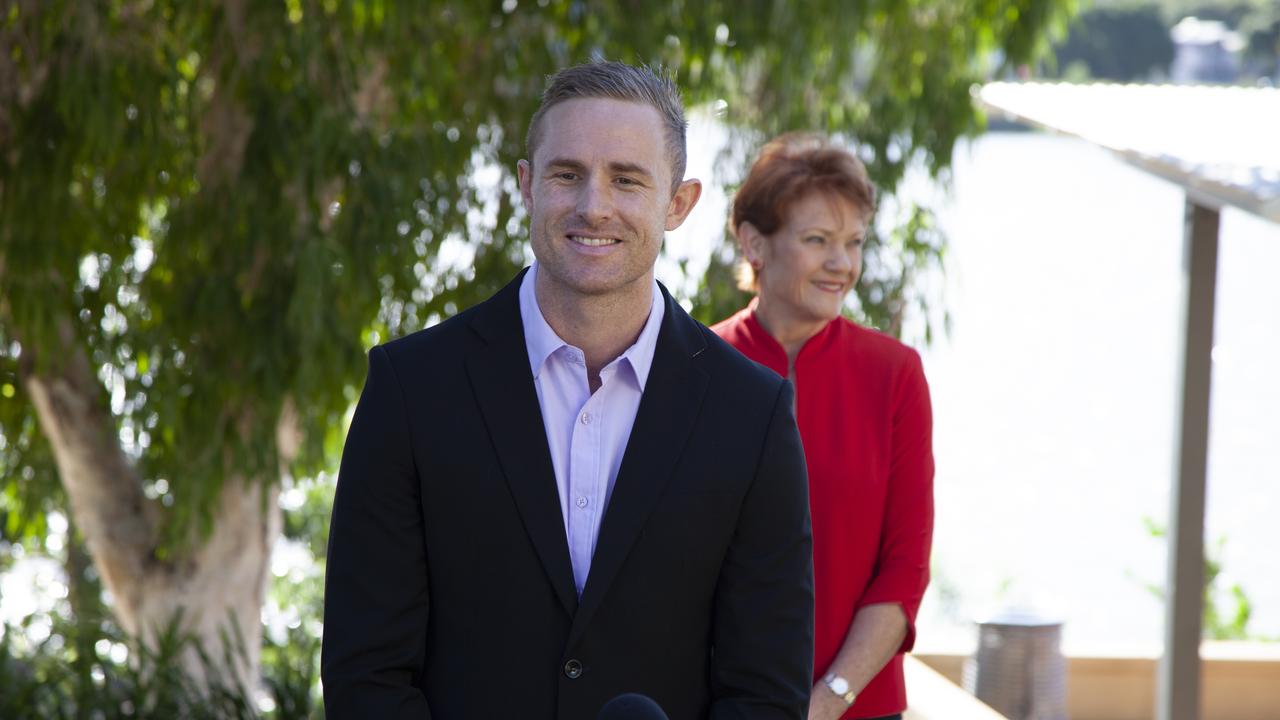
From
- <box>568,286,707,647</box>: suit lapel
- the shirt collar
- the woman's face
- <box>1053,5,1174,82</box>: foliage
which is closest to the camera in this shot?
<box>568,286,707,647</box>: suit lapel

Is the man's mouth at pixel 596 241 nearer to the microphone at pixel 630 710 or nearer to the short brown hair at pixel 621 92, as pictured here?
the short brown hair at pixel 621 92

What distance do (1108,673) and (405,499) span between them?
5.22 m

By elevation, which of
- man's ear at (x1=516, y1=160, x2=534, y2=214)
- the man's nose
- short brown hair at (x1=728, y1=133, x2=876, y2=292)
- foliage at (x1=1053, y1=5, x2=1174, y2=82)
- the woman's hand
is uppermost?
foliage at (x1=1053, y1=5, x2=1174, y2=82)

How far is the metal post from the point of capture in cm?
494

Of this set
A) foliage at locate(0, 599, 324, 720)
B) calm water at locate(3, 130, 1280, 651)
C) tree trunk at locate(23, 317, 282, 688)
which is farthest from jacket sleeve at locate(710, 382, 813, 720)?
calm water at locate(3, 130, 1280, 651)

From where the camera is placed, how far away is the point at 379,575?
1.90 metres

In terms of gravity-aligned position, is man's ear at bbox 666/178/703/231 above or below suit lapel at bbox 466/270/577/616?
above

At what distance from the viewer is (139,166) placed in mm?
5793

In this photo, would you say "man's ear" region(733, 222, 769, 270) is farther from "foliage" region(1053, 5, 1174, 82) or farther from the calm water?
"foliage" region(1053, 5, 1174, 82)

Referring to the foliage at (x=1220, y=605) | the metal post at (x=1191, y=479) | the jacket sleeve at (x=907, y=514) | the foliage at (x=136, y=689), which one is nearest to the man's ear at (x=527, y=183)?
the jacket sleeve at (x=907, y=514)

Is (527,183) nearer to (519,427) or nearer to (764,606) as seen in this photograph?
(519,427)

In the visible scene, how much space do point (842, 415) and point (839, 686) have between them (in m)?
0.48

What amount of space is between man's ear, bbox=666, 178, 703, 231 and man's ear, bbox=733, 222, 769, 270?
77 centimetres

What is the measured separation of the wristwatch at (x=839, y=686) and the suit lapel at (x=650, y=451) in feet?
2.74
